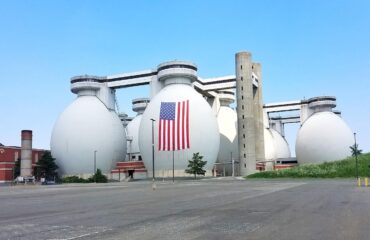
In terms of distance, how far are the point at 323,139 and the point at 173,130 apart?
50593mm

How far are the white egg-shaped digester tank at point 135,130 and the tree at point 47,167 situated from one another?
2750cm

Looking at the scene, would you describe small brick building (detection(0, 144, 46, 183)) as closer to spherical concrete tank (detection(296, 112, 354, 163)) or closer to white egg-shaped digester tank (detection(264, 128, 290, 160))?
white egg-shaped digester tank (detection(264, 128, 290, 160))

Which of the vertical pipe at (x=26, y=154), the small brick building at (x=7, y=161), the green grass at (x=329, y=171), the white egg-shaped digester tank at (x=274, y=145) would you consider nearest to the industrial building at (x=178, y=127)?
the white egg-shaped digester tank at (x=274, y=145)

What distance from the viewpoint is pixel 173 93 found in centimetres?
10206

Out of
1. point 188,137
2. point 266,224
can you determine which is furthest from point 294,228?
point 188,137

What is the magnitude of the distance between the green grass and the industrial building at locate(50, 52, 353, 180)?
2262cm

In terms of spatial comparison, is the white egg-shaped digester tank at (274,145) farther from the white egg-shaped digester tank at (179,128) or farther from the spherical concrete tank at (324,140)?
the white egg-shaped digester tank at (179,128)

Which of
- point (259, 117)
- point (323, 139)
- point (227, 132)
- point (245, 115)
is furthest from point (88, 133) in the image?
point (323, 139)

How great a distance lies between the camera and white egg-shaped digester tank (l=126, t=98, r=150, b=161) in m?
135

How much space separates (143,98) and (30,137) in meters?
46.7

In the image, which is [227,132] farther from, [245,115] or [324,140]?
[324,140]

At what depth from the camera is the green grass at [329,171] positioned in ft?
236

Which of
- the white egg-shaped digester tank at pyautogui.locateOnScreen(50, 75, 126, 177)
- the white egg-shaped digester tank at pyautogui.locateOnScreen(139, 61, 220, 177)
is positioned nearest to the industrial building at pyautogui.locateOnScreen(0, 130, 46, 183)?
the white egg-shaped digester tank at pyautogui.locateOnScreen(50, 75, 126, 177)

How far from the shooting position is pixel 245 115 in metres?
104
